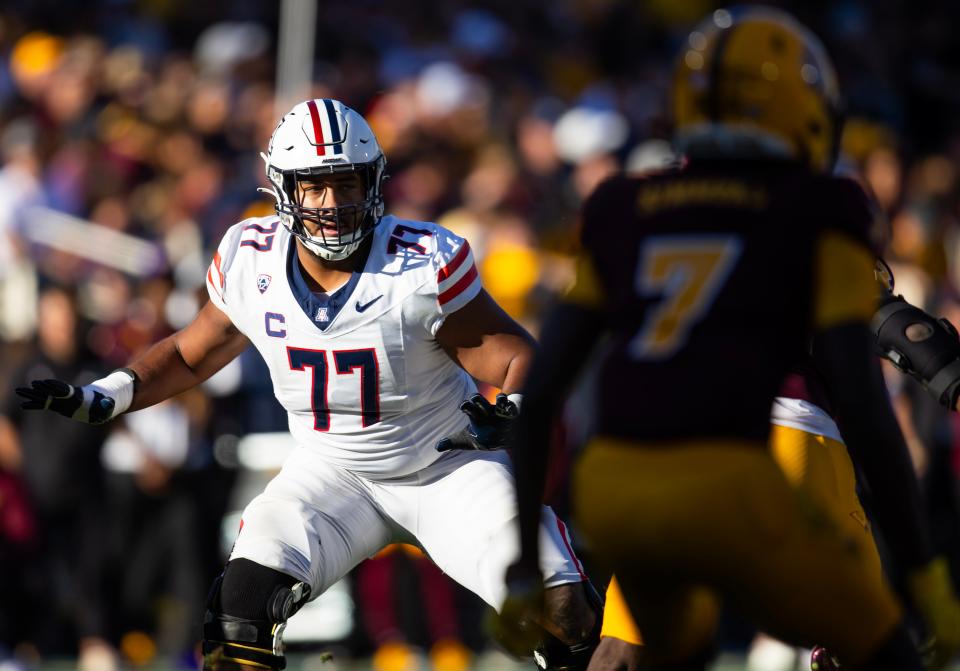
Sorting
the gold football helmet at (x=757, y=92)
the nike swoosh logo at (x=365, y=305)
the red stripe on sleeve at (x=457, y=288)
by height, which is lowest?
the nike swoosh logo at (x=365, y=305)

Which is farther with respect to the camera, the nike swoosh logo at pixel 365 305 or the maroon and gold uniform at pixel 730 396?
the nike swoosh logo at pixel 365 305

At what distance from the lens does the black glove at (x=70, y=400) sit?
17.3 ft

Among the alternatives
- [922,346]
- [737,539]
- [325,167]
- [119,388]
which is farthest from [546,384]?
[119,388]

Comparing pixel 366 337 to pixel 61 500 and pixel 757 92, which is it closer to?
pixel 757 92

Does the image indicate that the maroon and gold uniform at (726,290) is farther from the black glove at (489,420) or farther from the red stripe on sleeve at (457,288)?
the red stripe on sleeve at (457,288)

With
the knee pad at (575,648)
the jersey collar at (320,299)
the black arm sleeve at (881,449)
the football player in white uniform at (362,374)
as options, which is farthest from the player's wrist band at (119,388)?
the black arm sleeve at (881,449)

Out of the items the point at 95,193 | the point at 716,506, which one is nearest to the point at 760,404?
the point at 716,506

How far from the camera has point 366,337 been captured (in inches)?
202

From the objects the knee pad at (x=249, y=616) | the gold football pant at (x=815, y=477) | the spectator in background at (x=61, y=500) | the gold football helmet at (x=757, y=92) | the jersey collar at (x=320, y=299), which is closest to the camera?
the gold football helmet at (x=757, y=92)

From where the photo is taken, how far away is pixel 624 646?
15.4 ft

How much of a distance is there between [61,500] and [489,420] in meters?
4.81

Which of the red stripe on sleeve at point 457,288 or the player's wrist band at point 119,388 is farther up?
the red stripe on sleeve at point 457,288

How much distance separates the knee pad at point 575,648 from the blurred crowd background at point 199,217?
3903mm

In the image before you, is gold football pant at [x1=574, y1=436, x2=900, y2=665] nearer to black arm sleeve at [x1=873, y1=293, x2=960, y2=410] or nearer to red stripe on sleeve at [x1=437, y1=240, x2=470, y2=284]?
black arm sleeve at [x1=873, y1=293, x2=960, y2=410]
